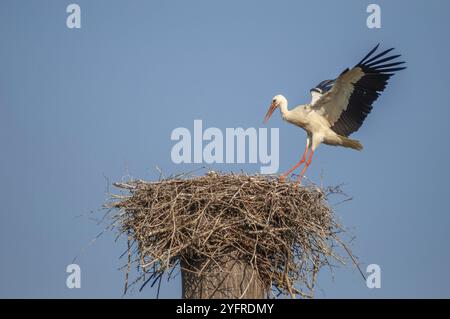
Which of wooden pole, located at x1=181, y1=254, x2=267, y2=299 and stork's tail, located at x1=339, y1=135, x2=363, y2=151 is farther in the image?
stork's tail, located at x1=339, y1=135, x2=363, y2=151

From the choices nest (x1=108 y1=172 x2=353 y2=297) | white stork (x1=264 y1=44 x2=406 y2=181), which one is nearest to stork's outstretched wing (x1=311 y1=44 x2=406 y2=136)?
white stork (x1=264 y1=44 x2=406 y2=181)

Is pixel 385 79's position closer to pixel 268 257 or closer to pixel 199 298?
pixel 268 257

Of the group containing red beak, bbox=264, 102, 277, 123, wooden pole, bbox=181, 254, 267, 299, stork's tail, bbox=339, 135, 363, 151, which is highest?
red beak, bbox=264, 102, 277, 123

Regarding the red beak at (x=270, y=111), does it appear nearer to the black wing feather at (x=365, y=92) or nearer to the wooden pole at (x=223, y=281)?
the black wing feather at (x=365, y=92)

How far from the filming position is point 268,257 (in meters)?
7.22

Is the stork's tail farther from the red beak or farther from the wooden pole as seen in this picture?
the wooden pole

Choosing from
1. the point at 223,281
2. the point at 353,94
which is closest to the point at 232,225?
the point at 223,281

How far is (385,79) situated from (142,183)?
3.77 metres

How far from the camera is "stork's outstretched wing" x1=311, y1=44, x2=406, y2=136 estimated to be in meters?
9.88

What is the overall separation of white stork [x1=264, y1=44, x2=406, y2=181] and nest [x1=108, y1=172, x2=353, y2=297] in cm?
255

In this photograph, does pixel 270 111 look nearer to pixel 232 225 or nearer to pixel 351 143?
pixel 351 143

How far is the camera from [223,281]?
6.89 metres

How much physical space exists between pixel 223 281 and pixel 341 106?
14.0 feet
